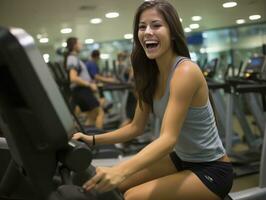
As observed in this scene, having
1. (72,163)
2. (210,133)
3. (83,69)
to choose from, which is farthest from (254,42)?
(72,163)

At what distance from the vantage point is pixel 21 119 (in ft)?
3.00

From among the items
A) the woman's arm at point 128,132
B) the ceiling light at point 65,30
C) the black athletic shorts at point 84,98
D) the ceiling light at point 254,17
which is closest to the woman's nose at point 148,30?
the woman's arm at point 128,132

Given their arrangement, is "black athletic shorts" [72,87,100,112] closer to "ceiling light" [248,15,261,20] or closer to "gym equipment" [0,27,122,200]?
"ceiling light" [248,15,261,20]

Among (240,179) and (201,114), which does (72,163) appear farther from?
(240,179)

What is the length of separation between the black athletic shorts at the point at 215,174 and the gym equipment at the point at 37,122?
1.66 ft

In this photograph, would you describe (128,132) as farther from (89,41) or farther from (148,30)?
(89,41)

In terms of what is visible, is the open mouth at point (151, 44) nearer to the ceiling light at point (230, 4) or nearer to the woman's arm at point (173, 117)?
the woman's arm at point (173, 117)

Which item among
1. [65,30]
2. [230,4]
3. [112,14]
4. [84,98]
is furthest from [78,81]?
[65,30]

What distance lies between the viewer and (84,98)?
491 cm

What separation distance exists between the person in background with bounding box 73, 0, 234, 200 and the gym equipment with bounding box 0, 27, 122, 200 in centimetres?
36

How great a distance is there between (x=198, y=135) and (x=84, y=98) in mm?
3554

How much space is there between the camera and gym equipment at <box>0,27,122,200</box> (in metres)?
0.79

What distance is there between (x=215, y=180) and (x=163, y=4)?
69 cm

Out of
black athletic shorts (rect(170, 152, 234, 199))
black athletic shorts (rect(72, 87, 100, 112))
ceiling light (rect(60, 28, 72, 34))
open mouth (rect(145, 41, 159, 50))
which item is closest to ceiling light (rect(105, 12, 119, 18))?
black athletic shorts (rect(72, 87, 100, 112))
